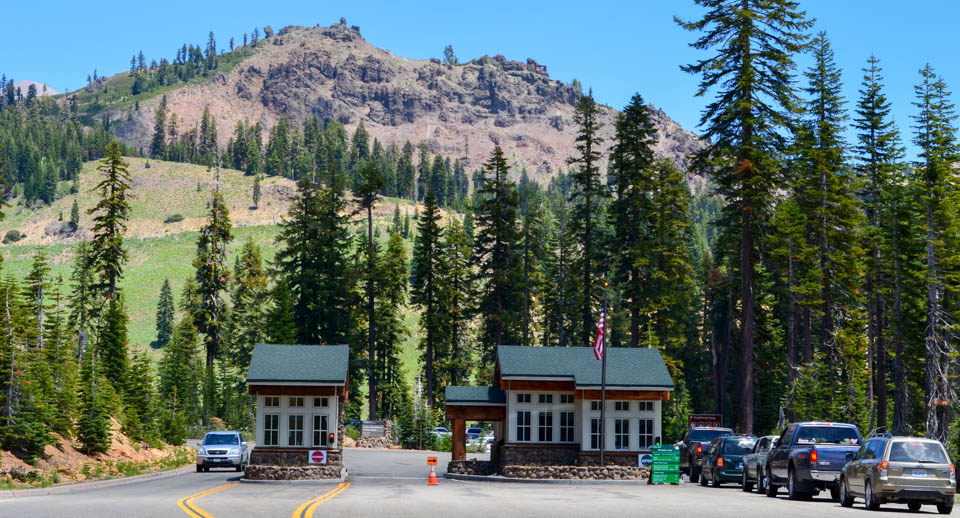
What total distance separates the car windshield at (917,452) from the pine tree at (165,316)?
16889 centimetres

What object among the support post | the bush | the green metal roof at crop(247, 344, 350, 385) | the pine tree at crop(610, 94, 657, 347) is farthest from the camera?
the bush

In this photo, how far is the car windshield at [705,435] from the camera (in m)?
40.0

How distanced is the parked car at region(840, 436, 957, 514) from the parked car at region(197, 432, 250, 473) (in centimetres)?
2910

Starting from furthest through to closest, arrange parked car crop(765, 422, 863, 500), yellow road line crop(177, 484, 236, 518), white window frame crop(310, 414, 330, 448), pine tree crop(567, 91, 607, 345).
Result: pine tree crop(567, 91, 607, 345) < white window frame crop(310, 414, 330, 448) < parked car crop(765, 422, 863, 500) < yellow road line crop(177, 484, 236, 518)

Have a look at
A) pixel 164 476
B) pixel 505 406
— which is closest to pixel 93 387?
pixel 164 476

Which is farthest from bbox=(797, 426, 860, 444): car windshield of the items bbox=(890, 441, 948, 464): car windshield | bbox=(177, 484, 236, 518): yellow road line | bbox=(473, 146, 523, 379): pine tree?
bbox=(473, 146, 523, 379): pine tree

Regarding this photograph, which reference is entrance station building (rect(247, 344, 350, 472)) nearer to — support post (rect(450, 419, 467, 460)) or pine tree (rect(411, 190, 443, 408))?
support post (rect(450, 419, 467, 460))

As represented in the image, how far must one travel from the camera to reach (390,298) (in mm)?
92938

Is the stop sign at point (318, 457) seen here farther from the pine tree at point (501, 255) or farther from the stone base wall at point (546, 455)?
the pine tree at point (501, 255)

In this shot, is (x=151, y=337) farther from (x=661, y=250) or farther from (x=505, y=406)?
(x=505, y=406)

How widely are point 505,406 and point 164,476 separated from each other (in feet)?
50.0

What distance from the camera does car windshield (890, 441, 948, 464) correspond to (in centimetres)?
2214

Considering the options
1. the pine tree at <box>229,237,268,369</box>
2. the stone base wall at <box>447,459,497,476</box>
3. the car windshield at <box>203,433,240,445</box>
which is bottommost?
the stone base wall at <box>447,459,497,476</box>

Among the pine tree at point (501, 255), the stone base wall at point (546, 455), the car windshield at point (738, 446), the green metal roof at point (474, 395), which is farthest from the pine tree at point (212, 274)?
the car windshield at point (738, 446)
